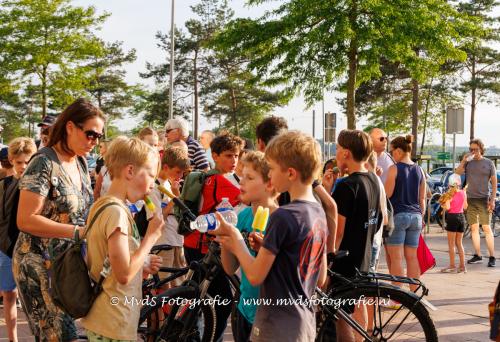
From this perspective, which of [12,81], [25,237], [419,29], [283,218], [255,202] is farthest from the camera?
[12,81]

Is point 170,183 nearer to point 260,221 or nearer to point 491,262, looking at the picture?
point 260,221

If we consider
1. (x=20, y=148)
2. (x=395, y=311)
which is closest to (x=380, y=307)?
(x=395, y=311)

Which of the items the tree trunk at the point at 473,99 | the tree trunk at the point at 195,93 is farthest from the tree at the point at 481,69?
the tree trunk at the point at 195,93

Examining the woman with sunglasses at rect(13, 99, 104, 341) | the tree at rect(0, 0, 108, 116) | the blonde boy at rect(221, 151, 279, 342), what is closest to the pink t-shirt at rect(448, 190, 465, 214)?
the blonde boy at rect(221, 151, 279, 342)

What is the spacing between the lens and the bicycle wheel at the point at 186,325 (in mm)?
4176

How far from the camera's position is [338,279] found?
14.0 feet

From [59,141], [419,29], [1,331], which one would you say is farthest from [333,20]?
[59,141]

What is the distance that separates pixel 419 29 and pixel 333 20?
255 cm

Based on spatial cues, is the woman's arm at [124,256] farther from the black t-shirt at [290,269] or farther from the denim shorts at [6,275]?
the denim shorts at [6,275]

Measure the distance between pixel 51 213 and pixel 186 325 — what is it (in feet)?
4.36

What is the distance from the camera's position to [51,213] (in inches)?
131

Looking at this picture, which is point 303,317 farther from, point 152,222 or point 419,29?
point 419,29

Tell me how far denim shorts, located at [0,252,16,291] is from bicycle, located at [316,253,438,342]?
2556mm

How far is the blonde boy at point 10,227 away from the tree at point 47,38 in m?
27.3
